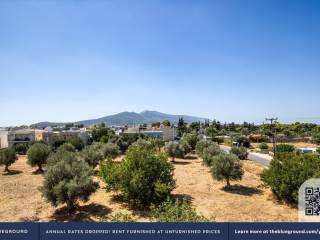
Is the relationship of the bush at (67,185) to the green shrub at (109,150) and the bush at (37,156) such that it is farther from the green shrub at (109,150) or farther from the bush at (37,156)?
the green shrub at (109,150)

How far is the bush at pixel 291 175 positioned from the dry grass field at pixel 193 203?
953 mm

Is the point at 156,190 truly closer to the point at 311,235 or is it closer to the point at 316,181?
Answer: the point at 316,181

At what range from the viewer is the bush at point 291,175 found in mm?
20844

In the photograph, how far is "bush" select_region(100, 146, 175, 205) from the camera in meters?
21.0

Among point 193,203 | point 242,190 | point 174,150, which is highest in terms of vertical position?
point 174,150

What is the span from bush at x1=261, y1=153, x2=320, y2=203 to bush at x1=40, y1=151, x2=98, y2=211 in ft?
Answer: 44.2

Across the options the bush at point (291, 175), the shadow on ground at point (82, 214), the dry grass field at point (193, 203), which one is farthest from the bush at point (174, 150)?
the shadow on ground at point (82, 214)

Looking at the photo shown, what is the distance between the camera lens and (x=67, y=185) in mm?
19656

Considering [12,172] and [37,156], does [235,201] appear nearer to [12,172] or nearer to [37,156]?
[37,156]

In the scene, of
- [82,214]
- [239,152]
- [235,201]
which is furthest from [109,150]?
[235,201]

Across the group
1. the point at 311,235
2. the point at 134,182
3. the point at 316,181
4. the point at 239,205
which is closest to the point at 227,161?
the point at 239,205

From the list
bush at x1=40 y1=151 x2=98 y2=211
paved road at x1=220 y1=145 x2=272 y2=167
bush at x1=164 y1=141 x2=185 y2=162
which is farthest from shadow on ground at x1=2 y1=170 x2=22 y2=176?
paved road at x1=220 y1=145 x2=272 y2=167

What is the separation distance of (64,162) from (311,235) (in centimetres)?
1868

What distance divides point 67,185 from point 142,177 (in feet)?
16.7
